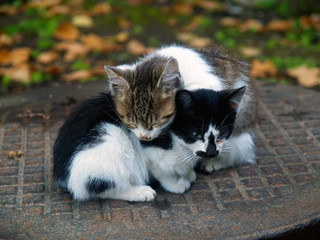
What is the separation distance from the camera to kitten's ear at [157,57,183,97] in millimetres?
3032

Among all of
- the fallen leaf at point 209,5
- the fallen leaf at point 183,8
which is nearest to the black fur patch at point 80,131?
the fallen leaf at point 183,8

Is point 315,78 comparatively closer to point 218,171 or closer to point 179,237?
point 218,171

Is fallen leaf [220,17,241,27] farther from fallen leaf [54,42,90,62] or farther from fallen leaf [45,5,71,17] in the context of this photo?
fallen leaf [45,5,71,17]

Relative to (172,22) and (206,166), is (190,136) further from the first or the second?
(172,22)

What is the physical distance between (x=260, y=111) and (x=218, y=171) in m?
1.01

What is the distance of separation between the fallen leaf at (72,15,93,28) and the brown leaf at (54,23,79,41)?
0.26m

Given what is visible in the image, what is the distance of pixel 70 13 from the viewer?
23.1ft

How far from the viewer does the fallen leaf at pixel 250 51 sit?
5.95 m

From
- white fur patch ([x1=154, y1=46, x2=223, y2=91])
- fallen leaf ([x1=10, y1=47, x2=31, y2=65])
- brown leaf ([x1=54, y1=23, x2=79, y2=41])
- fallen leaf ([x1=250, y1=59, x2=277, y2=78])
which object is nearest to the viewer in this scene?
white fur patch ([x1=154, y1=46, x2=223, y2=91])

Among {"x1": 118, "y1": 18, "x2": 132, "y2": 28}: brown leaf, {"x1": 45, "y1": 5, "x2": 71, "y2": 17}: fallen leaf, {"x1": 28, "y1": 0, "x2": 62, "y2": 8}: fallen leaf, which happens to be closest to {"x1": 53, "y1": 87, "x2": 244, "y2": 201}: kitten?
{"x1": 118, "y1": 18, "x2": 132, "y2": 28}: brown leaf

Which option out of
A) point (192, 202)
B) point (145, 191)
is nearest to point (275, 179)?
point (192, 202)

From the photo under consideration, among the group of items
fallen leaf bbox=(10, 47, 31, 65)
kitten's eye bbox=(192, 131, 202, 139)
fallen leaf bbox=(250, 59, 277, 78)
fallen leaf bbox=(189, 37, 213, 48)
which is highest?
kitten's eye bbox=(192, 131, 202, 139)

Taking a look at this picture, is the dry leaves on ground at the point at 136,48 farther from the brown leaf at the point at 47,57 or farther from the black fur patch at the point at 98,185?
the black fur patch at the point at 98,185

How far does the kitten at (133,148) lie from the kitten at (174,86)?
0.36ft
